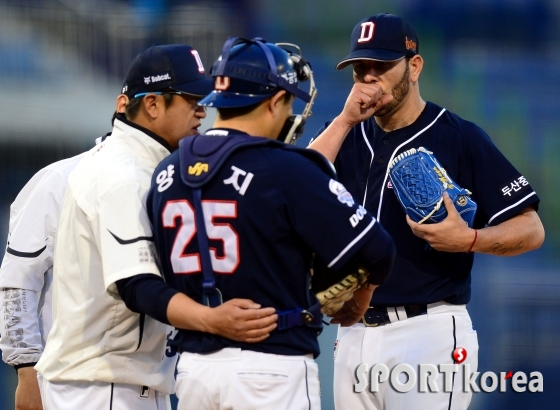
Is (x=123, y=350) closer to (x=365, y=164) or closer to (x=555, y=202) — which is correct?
(x=365, y=164)

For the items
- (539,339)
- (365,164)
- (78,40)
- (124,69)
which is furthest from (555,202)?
(78,40)

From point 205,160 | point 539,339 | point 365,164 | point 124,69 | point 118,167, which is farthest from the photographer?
point 124,69

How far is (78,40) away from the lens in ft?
18.1

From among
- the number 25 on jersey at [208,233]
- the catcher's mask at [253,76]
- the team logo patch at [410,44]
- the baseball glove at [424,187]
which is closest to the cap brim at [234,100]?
the catcher's mask at [253,76]

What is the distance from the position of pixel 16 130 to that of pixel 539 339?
11.3ft

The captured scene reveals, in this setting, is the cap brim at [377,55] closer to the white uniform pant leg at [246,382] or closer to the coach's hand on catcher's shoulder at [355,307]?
the coach's hand on catcher's shoulder at [355,307]

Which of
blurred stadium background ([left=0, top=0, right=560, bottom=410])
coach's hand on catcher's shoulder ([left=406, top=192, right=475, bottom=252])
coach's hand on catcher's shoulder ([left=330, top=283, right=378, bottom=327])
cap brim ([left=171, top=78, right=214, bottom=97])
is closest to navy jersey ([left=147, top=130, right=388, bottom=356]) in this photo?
coach's hand on catcher's shoulder ([left=330, top=283, right=378, bottom=327])

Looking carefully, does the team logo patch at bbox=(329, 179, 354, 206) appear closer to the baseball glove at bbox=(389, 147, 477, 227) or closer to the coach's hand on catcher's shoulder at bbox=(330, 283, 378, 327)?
the coach's hand on catcher's shoulder at bbox=(330, 283, 378, 327)

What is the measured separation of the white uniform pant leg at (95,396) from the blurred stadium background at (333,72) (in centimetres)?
267

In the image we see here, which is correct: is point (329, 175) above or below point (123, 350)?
above

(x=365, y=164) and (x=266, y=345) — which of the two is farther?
(x=365, y=164)

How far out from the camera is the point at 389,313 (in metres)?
3.08

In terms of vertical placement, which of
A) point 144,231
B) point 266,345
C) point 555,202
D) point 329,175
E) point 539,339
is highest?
point 329,175

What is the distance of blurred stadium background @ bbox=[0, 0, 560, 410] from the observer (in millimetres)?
5180
